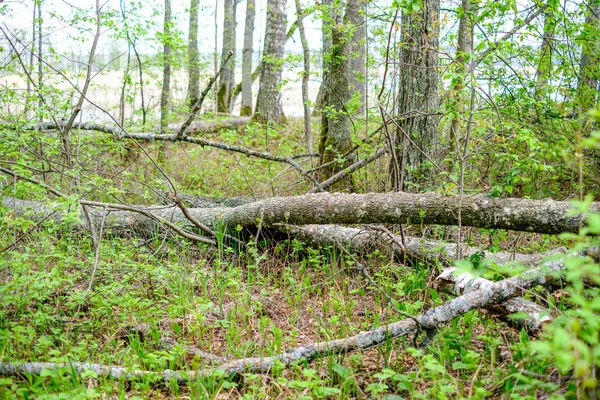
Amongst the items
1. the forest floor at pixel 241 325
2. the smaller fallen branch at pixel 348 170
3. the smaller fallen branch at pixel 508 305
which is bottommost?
the forest floor at pixel 241 325

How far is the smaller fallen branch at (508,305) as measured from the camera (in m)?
2.80

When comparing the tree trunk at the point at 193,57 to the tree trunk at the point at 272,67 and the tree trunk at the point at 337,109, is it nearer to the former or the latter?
the tree trunk at the point at 272,67

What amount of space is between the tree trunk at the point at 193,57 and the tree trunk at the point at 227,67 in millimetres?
785

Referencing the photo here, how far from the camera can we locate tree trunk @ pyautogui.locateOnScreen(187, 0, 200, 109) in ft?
48.0

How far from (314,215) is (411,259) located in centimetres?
103

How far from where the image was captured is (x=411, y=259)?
4570 millimetres

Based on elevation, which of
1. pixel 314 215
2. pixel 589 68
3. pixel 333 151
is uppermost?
pixel 589 68

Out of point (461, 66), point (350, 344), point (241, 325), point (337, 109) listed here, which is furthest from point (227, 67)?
point (350, 344)

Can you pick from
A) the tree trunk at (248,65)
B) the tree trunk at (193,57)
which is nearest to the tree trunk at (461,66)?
the tree trunk at (248,65)

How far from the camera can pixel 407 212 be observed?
13.7 ft

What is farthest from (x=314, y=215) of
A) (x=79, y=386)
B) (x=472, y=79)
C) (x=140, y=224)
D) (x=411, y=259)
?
(x=79, y=386)

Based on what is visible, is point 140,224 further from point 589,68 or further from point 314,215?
point 589,68

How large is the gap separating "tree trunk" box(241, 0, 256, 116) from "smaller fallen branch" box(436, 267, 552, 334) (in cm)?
1169

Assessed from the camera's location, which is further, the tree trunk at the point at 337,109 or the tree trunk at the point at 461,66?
the tree trunk at the point at 337,109
